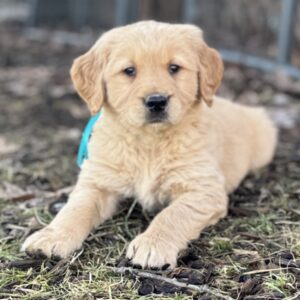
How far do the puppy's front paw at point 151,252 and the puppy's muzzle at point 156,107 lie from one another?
70 cm

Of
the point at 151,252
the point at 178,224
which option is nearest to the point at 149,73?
the point at 178,224

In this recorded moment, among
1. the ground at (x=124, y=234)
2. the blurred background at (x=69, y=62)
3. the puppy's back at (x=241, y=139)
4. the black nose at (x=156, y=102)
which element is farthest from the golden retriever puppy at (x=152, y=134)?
the blurred background at (x=69, y=62)

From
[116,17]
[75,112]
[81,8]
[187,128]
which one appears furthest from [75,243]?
[81,8]

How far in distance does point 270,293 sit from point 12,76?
6.96 m

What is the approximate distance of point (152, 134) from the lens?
3869 millimetres

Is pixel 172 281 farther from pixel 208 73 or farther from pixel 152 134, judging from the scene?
pixel 208 73

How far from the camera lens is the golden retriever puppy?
11.6 ft

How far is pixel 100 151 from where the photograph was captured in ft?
13.1

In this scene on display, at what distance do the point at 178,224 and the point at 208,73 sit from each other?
1.00 m

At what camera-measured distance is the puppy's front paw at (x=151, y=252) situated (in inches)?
125

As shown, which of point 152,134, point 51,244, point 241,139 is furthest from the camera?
point 241,139

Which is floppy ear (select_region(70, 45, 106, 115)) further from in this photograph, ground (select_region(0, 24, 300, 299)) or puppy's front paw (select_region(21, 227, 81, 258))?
puppy's front paw (select_region(21, 227, 81, 258))

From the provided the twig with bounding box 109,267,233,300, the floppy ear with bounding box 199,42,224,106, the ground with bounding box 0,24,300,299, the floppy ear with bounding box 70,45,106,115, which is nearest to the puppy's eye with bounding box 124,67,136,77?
the floppy ear with bounding box 70,45,106,115

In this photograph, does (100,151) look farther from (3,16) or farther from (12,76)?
(3,16)
